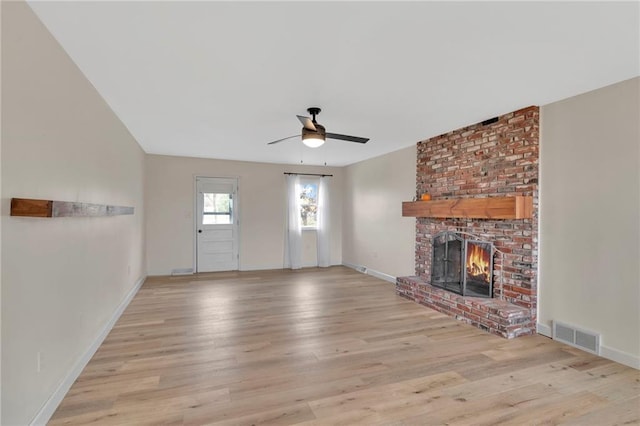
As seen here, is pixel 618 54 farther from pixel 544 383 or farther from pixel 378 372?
pixel 378 372

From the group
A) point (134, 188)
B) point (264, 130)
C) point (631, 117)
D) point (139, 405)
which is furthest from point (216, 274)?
point (631, 117)

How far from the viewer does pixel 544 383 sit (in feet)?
8.08

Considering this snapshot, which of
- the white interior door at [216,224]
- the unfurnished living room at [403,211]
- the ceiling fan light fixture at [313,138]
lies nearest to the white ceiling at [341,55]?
the unfurnished living room at [403,211]

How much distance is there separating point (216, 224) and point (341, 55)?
532 cm

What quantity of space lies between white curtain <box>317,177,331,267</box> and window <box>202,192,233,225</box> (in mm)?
2045

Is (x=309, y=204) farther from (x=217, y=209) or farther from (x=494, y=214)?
(x=494, y=214)

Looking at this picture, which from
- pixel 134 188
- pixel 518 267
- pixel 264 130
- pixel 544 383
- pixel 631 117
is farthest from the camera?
pixel 134 188

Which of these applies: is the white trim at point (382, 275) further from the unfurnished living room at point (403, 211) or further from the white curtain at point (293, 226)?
the white curtain at point (293, 226)

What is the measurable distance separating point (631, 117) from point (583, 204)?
0.83 m

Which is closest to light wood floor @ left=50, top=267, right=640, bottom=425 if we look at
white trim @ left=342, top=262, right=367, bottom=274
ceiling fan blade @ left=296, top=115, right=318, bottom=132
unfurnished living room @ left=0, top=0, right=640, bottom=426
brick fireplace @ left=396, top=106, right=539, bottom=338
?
unfurnished living room @ left=0, top=0, right=640, bottom=426

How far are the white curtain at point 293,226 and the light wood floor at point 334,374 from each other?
10.2 feet

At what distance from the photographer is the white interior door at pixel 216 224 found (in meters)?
6.75

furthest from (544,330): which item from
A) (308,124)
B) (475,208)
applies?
(308,124)

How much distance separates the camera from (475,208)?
395 centimetres
